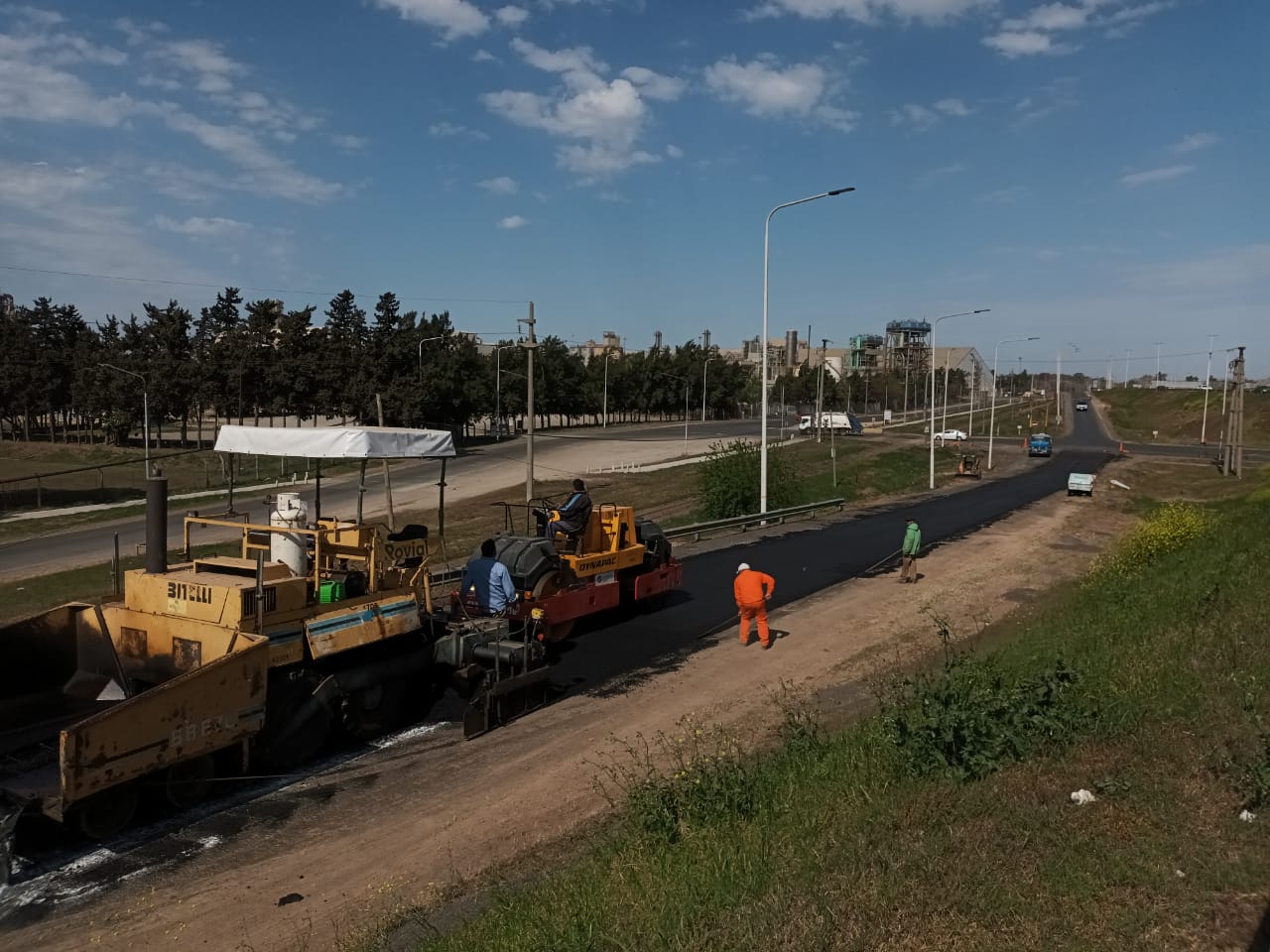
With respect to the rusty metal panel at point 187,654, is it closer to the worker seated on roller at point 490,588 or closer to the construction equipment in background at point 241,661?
the construction equipment in background at point 241,661

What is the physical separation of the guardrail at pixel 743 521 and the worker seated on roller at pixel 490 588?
9896 millimetres

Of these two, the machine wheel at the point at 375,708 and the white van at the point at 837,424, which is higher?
the white van at the point at 837,424

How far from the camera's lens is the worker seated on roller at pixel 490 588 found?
455 inches

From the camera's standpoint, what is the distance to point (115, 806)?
7.38 metres

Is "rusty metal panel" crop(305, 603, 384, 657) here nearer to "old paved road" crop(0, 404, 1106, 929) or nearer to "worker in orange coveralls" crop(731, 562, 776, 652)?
"old paved road" crop(0, 404, 1106, 929)

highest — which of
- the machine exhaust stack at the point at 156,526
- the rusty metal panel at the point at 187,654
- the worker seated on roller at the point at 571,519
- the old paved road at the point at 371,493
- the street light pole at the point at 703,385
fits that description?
the street light pole at the point at 703,385

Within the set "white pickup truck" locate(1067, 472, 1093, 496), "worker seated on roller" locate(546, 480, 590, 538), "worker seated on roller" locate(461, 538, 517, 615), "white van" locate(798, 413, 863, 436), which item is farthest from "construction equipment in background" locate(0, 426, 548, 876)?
"white van" locate(798, 413, 863, 436)

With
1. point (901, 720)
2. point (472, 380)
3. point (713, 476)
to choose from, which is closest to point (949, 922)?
point (901, 720)

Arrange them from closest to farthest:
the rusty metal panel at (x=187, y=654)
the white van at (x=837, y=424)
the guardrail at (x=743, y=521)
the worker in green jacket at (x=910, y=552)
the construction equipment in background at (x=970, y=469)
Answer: the rusty metal panel at (x=187, y=654)
the worker in green jacket at (x=910, y=552)
the guardrail at (x=743, y=521)
the construction equipment in background at (x=970, y=469)
the white van at (x=837, y=424)

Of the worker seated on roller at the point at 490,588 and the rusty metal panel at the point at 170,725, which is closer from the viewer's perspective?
the rusty metal panel at the point at 170,725

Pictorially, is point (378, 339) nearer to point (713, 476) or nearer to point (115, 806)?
point (713, 476)

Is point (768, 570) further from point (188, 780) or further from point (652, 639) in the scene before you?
point (188, 780)

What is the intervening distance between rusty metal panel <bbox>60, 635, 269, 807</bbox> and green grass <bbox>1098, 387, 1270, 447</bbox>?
78.9 metres

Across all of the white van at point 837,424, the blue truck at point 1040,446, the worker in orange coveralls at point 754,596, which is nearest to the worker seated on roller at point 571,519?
the worker in orange coveralls at point 754,596
